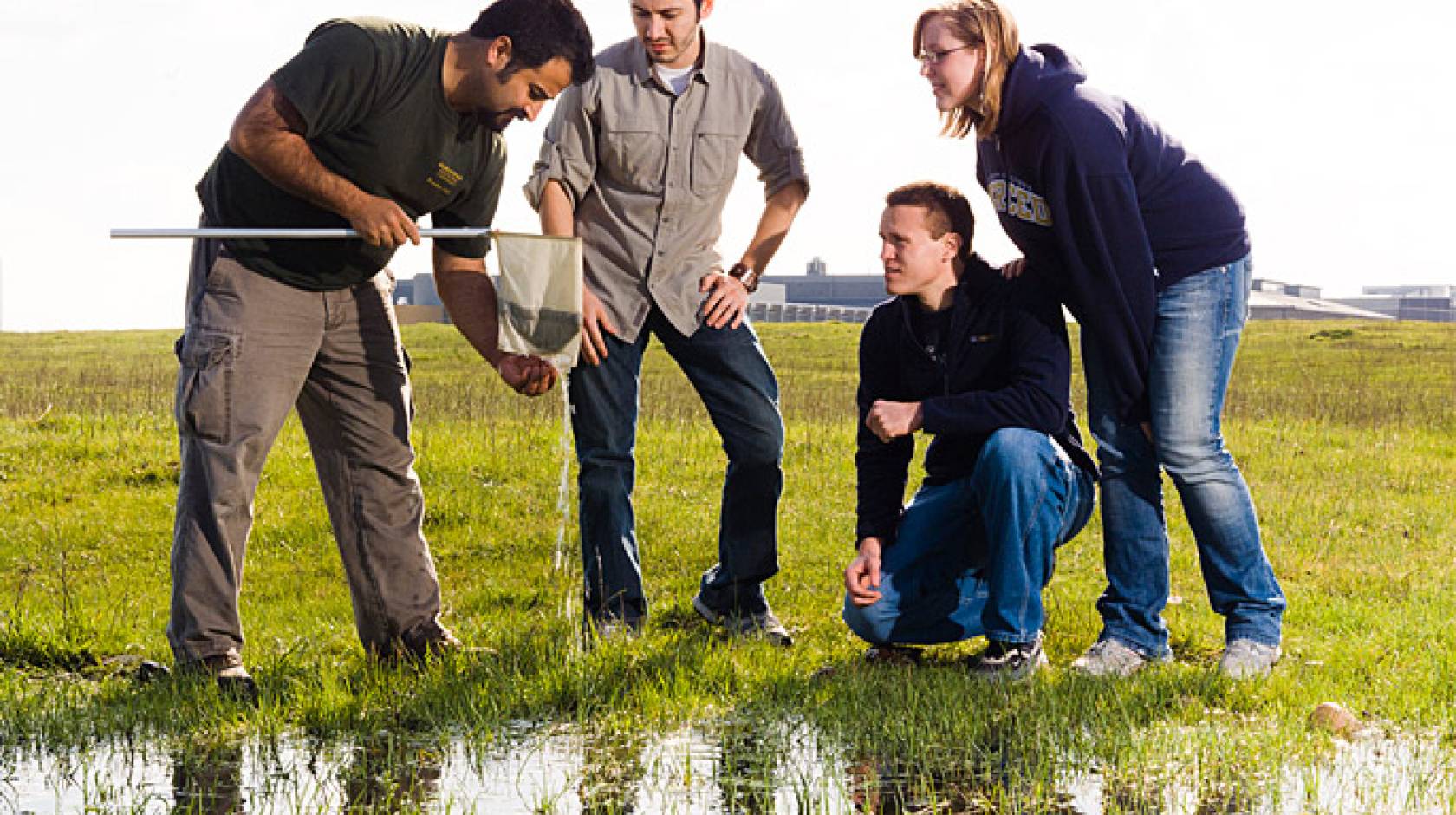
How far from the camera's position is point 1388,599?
7895 millimetres

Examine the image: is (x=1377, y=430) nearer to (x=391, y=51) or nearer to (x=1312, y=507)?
(x=1312, y=507)

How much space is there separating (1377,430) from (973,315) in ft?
38.8

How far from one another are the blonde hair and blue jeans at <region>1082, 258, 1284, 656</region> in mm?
994

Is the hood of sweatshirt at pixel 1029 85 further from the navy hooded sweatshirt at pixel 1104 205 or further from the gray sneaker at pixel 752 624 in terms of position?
the gray sneaker at pixel 752 624

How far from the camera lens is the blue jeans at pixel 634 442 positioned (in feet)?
20.8

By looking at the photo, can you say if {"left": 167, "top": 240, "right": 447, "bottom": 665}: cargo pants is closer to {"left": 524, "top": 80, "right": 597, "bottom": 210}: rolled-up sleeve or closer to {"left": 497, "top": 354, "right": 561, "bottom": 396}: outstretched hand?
{"left": 497, "top": 354, "right": 561, "bottom": 396}: outstretched hand

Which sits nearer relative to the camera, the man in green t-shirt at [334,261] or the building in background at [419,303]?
the man in green t-shirt at [334,261]

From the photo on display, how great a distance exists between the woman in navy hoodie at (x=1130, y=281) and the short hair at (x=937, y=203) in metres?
0.17

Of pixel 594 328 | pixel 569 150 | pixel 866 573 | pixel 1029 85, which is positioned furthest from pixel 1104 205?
pixel 569 150

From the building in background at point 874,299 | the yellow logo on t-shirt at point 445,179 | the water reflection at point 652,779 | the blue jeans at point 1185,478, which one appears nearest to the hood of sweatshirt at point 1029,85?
the blue jeans at point 1185,478

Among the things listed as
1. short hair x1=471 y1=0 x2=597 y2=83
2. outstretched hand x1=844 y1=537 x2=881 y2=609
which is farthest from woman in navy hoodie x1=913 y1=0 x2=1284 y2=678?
short hair x1=471 y1=0 x2=597 y2=83

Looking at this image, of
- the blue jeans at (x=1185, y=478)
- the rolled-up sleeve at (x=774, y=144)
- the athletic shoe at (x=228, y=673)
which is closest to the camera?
the athletic shoe at (x=228, y=673)

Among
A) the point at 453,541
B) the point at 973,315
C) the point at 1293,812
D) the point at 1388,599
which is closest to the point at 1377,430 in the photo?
the point at 1388,599

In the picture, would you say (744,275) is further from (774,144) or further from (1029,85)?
(1029,85)
